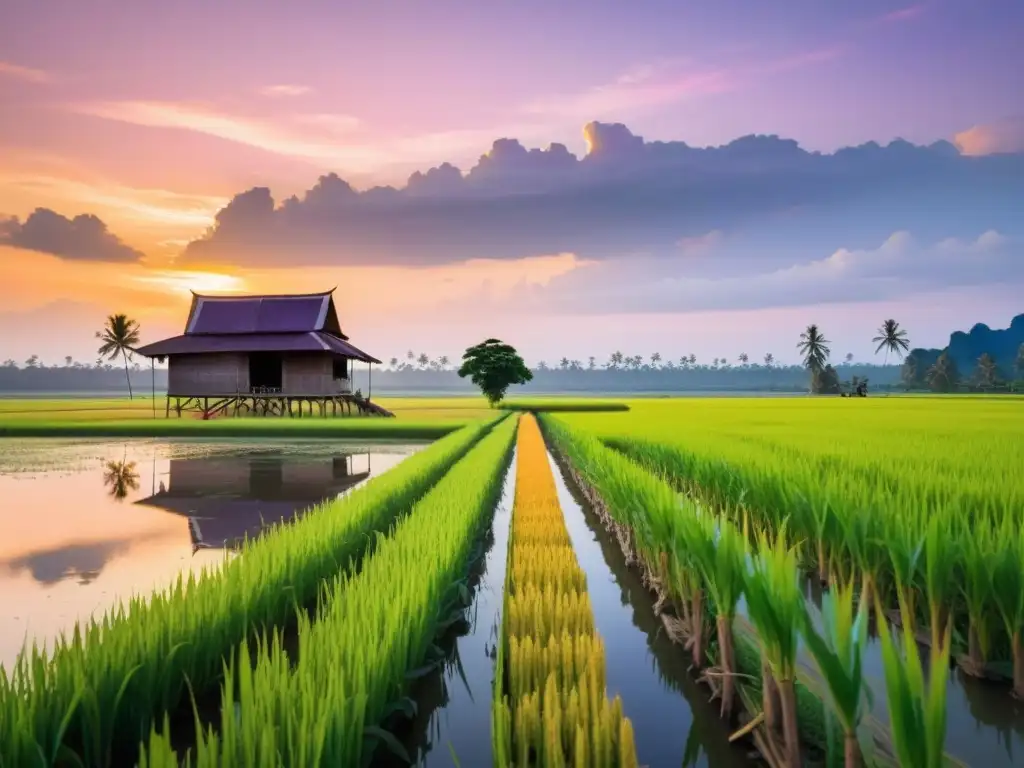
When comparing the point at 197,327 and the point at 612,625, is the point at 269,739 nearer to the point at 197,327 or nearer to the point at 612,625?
the point at 612,625

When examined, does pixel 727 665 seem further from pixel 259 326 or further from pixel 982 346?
pixel 982 346

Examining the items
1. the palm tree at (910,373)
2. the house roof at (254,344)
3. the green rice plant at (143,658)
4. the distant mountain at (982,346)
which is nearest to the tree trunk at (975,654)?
the green rice plant at (143,658)

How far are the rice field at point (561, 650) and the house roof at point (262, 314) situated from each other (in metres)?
33.1

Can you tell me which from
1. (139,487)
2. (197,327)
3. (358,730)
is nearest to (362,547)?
(358,730)

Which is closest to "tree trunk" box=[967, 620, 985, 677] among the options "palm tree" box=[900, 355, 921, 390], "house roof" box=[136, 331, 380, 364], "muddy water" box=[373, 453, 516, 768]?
"muddy water" box=[373, 453, 516, 768]

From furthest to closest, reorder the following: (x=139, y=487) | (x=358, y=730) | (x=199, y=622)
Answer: (x=139, y=487) → (x=199, y=622) → (x=358, y=730)

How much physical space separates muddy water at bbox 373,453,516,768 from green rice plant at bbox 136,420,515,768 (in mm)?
154

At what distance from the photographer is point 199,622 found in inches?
145

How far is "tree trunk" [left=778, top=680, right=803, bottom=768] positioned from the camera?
2.73 meters

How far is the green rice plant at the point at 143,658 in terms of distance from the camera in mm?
2617

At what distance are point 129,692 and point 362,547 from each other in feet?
12.3

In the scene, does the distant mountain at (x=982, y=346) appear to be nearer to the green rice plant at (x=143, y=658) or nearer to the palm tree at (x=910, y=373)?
the palm tree at (x=910, y=373)

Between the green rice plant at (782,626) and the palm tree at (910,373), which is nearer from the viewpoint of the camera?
the green rice plant at (782,626)

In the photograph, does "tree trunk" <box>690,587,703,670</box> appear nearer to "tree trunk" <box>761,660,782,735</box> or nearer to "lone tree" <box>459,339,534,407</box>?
"tree trunk" <box>761,660,782,735</box>
